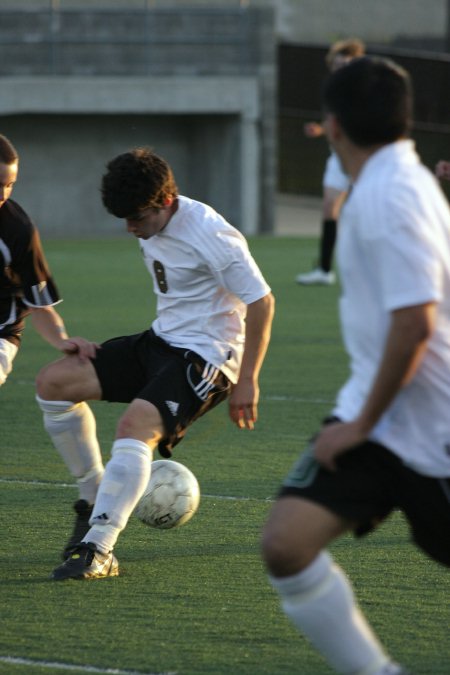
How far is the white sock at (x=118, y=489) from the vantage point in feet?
15.7

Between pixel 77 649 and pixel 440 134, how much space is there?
20.4m

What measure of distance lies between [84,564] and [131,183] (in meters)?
1.35

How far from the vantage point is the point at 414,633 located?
4285mm

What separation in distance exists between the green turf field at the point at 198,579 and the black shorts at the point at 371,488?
834mm

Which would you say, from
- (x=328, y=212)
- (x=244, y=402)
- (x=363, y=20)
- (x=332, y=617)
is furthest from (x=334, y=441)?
(x=363, y=20)

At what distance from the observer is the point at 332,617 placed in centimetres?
315

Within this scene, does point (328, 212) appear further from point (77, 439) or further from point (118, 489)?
point (118, 489)

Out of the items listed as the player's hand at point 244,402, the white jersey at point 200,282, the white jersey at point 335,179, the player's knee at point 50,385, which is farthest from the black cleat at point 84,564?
the white jersey at point 335,179

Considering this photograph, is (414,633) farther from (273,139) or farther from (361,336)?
(273,139)

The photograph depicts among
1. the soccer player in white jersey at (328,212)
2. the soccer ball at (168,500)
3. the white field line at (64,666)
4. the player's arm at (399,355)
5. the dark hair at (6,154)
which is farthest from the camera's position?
the soccer player in white jersey at (328,212)

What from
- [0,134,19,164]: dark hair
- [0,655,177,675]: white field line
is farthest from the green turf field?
[0,134,19,164]: dark hair

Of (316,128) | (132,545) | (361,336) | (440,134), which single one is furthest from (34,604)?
(440,134)

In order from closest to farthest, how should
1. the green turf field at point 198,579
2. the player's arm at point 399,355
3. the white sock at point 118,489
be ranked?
the player's arm at point 399,355
the green turf field at point 198,579
the white sock at point 118,489

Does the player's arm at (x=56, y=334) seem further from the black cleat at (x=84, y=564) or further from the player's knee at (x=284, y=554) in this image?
the player's knee at (x=284, y=554)
